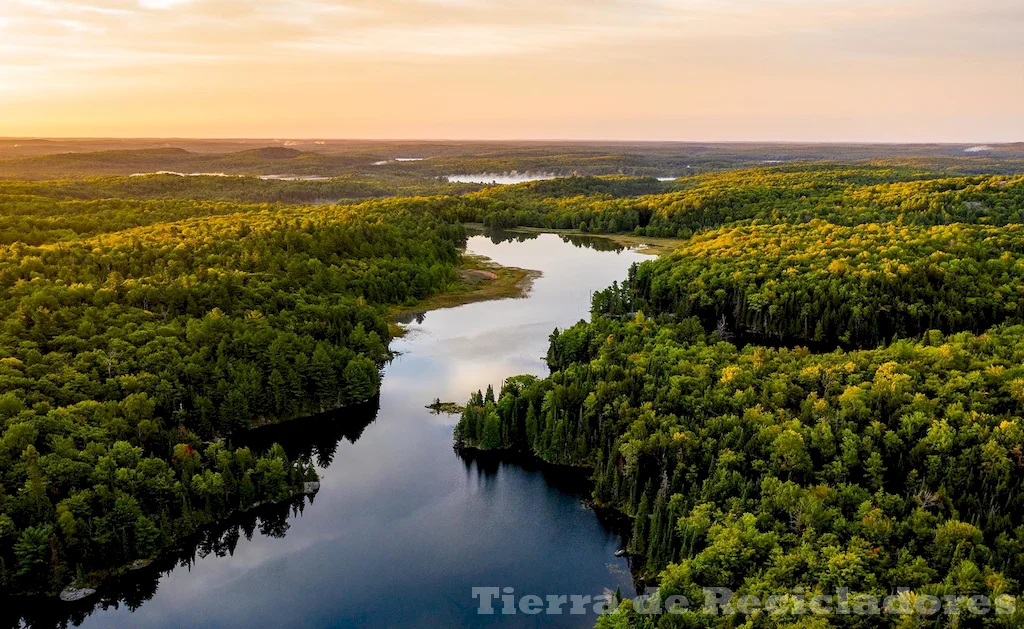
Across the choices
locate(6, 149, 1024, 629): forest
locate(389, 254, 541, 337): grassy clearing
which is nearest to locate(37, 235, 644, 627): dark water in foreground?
locate(6, 149, 1024, 629): forest

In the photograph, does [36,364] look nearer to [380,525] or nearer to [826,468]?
[380,525]

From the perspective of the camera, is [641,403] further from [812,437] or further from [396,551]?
[396,551]

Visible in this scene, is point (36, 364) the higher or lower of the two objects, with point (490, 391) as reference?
higher

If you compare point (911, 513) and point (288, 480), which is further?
point (288, 480)

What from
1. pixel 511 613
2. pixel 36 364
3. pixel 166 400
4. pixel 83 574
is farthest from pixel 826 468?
pixel 36 364

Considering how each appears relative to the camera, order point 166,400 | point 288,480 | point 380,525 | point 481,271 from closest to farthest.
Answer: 1. point 380,525
2. point 288,480
3. point 166,400
4. point 481,271

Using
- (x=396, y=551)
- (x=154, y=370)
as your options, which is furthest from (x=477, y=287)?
(x=396, y=551)
